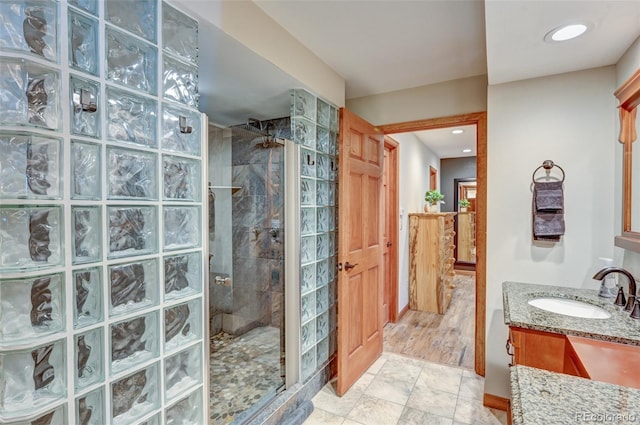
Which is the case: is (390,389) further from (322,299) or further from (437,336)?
(437,336)

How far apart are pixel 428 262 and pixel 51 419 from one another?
3856mm

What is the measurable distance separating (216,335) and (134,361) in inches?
76.5

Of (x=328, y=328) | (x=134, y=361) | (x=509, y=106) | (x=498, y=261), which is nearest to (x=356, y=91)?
(x=509, y=106)

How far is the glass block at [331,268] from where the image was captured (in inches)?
101

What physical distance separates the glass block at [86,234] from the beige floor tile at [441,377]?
7.90ft

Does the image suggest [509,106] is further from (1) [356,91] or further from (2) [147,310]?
(2) [147,310]

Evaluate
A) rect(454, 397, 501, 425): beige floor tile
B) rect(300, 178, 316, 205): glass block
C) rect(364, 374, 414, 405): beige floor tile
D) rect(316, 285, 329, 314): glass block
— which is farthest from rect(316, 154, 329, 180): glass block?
rect(454, 397, 501, 425): beige floor tile

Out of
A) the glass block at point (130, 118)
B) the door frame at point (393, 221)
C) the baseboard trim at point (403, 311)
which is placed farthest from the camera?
the baseboard trim at point (403, 311)

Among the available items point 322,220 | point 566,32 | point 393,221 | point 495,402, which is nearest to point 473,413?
point 495,402

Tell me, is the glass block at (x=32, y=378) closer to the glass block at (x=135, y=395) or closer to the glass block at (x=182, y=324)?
the glass block at (x=135, y=395)

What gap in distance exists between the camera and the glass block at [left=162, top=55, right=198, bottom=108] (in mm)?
1259

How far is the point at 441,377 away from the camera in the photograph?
2553 millimetres

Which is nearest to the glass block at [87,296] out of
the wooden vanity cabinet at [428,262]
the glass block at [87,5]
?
the glass block at [87,5]

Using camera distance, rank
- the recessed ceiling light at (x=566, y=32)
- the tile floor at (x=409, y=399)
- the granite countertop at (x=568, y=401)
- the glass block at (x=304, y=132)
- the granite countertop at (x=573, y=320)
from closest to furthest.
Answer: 1. the granite countertop at (x=568, y=401)
2. the granite countertop at (x=573, y=320)
3. the recessed ceiling light at (x=566, y=32)
4. the tile floor at (x=409, y=399)
5. the glass block at (x=304, y=132)
